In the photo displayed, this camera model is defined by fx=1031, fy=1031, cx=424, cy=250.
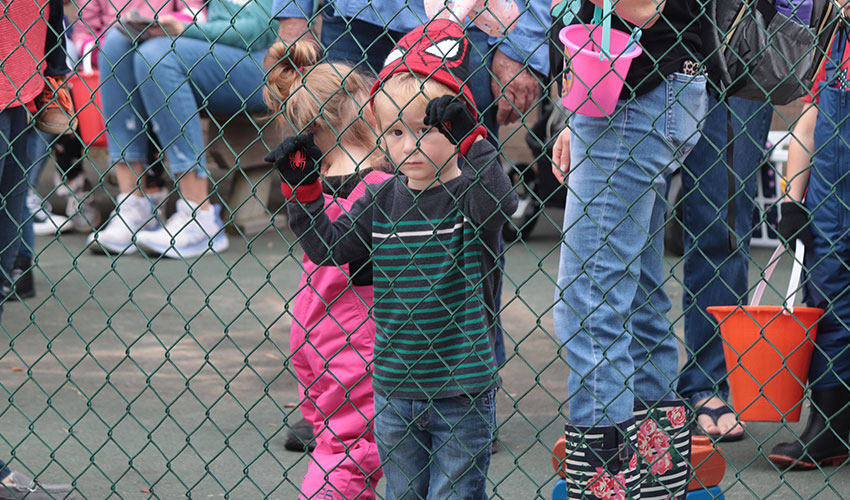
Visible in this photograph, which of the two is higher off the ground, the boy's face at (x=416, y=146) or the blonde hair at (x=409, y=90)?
the blonde hair at (x=409, y=90)

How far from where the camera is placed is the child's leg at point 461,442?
2.55 metres

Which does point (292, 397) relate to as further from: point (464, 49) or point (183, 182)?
point (183, 182)

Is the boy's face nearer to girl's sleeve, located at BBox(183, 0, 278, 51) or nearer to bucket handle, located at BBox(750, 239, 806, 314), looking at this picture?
bucket handle, located at BBox(750, 239, 806, 314)

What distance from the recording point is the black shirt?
8.43 ft

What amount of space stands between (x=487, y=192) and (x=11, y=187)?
1.67m

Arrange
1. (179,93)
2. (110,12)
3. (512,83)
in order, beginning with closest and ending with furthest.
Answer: (512,83) → (179,93) → (110,12)

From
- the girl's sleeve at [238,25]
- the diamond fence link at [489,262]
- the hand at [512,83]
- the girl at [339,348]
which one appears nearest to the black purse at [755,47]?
the diamond fence link at [489,262]

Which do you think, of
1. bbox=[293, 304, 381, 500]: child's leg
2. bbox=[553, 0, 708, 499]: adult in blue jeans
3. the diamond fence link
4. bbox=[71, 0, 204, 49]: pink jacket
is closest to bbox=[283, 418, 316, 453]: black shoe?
the diamond fence link

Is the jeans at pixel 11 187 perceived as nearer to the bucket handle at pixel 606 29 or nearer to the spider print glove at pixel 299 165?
the spider print glove at pixel 299 165

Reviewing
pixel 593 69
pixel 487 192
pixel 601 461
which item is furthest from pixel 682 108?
pixel 601 461

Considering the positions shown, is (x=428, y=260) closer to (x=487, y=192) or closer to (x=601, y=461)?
(x=487, y=192)

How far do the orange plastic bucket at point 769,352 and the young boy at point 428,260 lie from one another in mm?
881

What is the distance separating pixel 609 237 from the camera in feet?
8.54

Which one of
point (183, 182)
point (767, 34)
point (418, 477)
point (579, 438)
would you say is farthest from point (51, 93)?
point (183, 182)
